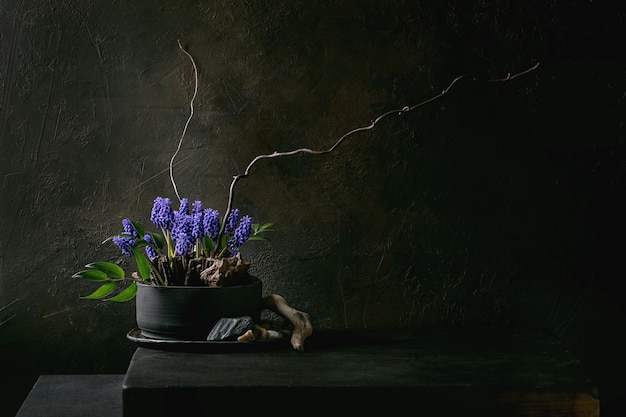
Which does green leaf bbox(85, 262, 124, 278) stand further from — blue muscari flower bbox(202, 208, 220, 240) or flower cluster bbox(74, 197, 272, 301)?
blue muscari flower bbox(202, 208, 220, 240)

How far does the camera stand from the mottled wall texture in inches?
76.3

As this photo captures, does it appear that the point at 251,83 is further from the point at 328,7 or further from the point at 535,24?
the point at 535,24

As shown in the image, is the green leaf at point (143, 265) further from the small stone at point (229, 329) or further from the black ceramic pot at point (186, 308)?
the small stone at point (229, 329)

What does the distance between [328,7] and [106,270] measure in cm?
83

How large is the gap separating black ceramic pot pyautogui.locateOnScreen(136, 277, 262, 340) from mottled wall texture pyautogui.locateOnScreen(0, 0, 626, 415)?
1.11 ft

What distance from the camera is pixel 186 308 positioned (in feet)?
5.16

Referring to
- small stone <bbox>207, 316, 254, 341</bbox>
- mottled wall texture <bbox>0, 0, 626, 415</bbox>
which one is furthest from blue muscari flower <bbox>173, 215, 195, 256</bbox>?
mottled wall texture <bbox>0, 0, 626, 415</bbox>

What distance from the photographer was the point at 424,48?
195 centimetres

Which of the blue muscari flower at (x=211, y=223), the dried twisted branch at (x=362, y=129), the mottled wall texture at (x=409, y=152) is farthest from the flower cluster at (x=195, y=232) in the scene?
the mottled wall texture at (x=409, y=152)

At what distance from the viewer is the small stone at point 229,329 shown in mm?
1566

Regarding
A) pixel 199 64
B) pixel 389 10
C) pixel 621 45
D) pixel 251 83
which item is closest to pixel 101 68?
pixel 199 64

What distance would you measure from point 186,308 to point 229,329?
10 centimetres

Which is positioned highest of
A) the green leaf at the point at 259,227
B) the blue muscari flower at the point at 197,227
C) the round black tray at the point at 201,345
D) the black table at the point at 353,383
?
the blue muscari flower at the point at 197,227

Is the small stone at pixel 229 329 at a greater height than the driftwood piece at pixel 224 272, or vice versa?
the driftwood piece at pixel 224 272
